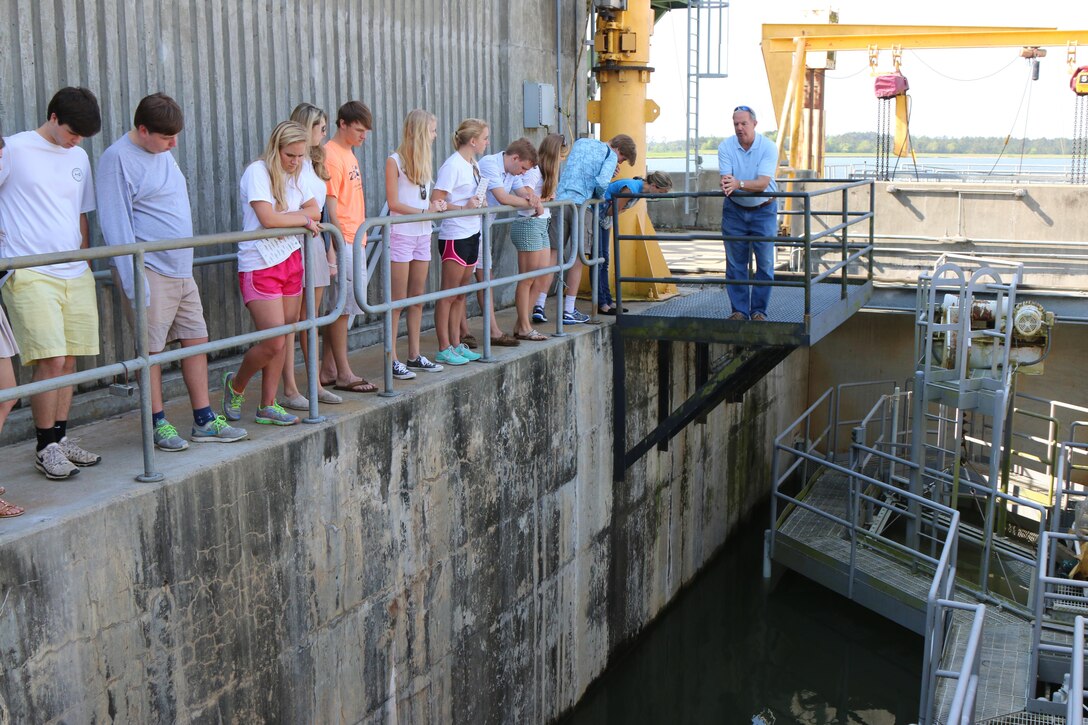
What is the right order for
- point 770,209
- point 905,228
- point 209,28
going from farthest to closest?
point 905,228
point 770,209
point 209,28

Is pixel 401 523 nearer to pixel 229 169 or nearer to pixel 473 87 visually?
pixel 229 169

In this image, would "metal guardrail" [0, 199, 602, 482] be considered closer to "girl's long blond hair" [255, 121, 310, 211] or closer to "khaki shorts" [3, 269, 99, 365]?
"khaki shorts" [3, 269, 99, 365]

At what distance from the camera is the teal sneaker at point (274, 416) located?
545 cm

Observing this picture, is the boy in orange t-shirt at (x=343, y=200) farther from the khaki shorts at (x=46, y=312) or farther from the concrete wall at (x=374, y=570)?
the khaki shorts at (x=46, y=312)

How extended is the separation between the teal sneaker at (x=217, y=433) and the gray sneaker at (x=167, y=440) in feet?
0.44

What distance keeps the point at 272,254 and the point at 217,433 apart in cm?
89

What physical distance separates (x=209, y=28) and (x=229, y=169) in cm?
82

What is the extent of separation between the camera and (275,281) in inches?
215

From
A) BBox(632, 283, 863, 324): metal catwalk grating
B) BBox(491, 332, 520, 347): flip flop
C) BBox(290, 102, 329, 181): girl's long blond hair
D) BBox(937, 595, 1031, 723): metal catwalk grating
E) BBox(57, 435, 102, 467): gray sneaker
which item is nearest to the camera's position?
BBox(57, 435, 102, 467): gray sneaker

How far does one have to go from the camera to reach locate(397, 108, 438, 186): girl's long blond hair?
648 cm

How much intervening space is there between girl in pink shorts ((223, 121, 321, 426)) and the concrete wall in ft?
1.45

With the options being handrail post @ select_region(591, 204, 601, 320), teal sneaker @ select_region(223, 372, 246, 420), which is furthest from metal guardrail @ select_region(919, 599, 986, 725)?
teal sneaker @ select_region(223, 372, 246, 420)

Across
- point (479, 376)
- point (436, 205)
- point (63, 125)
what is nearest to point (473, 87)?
point (436, 205)

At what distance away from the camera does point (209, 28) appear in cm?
653
